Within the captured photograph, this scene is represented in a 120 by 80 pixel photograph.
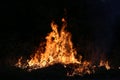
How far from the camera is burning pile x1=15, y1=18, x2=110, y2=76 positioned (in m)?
14.7

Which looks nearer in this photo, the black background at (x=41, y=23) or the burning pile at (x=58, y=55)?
the burning pile at (x=58, y=55)

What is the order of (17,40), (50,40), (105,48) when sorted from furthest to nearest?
(105,48), (17,40), (50,40)

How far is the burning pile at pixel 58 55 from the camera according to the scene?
14688mm

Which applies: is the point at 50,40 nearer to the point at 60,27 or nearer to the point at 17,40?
the point at 60,27

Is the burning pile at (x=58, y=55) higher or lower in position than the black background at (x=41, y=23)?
lower

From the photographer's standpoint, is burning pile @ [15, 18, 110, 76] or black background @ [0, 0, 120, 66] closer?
burning pile @ [15, 18, 110, 76]

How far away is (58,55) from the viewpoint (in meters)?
15.7

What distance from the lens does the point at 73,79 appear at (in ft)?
44.8

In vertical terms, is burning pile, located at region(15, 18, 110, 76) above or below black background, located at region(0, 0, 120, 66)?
below

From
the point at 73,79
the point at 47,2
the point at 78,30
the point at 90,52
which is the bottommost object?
the point at 73,79

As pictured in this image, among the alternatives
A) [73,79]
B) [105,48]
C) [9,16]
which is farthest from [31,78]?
[105,48]

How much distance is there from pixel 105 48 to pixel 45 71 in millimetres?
5688

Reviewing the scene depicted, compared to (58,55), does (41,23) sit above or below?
above

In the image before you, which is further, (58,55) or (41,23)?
(41,23)
